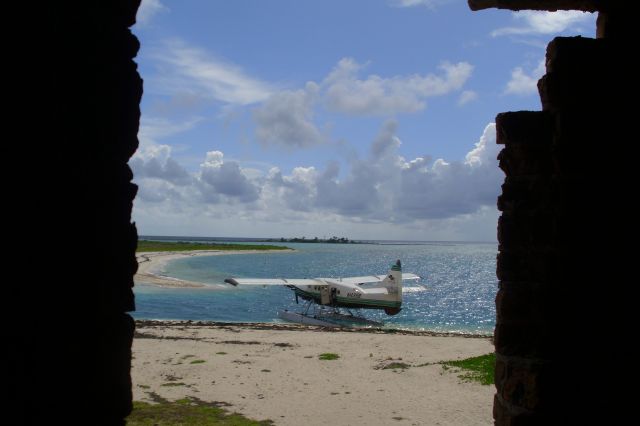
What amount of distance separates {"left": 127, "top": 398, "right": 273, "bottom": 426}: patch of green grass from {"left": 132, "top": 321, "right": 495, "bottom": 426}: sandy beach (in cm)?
51

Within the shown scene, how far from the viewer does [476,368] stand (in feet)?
56.0

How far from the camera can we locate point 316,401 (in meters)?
13.8

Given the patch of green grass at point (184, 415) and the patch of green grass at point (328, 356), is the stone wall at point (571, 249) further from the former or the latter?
the patch of green grass at point (328, 356)

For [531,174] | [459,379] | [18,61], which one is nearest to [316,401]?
[459,379]

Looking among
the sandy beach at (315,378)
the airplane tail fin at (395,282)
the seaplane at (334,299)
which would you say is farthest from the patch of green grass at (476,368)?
the airplane tail fin at (395,282)

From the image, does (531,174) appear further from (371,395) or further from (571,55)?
(371,395)

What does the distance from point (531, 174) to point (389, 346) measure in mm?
20299

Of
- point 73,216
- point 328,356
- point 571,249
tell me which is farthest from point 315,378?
point 73,216

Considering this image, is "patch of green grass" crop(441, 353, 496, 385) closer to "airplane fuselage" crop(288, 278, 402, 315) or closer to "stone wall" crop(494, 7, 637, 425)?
"stone wall" crop(494, 7, 637, 425)

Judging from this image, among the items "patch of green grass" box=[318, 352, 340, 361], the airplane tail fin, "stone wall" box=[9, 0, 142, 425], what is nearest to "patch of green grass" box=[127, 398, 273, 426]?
"patch of green grass" box=[318, 352, 340, 361]

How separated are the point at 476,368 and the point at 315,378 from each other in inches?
202

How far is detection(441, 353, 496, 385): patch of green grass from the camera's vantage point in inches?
617

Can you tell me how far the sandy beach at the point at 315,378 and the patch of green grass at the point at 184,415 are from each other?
20.0 inches

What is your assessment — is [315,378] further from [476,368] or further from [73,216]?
[73,216]
